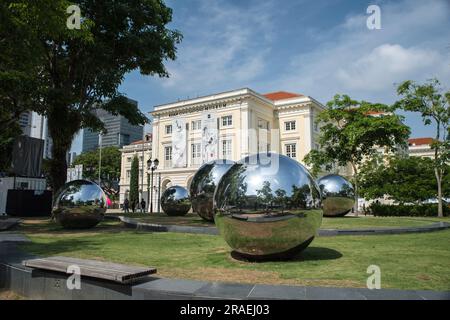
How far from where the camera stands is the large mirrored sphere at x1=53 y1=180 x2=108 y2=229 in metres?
12.2

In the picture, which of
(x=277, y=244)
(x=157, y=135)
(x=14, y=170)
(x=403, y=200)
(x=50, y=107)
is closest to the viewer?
(x=277, y=244)

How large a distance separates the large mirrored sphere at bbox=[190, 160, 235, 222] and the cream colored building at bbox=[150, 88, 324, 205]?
41.1 m

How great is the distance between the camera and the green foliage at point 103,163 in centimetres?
7306

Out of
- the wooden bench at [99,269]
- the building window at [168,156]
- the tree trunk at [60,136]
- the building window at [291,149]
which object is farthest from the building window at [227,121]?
the wooden bench at [99,269]

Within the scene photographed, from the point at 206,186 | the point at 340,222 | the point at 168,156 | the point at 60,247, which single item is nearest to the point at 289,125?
the point at 168,156

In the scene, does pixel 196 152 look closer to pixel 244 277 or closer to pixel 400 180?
pixel 400 180

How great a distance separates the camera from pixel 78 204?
12.2m

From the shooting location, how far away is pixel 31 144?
1058 inches

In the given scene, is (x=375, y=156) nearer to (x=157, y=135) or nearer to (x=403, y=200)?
(x=403, y=200)

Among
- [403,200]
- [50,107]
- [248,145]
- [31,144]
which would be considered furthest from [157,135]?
[50,107]

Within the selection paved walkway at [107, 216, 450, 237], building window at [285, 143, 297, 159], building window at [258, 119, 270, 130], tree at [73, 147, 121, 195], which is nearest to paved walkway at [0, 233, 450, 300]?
paved walkway at [107, 216, 450, 237]

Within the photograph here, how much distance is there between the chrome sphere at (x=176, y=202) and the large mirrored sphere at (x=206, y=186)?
200 inches
